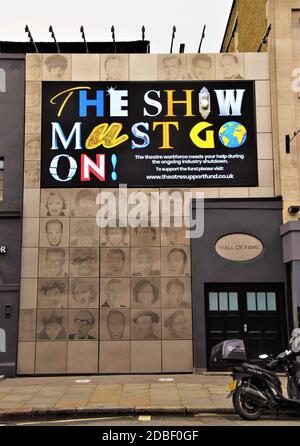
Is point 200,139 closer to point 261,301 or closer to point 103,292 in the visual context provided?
point 261,301

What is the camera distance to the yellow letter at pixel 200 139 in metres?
16.4

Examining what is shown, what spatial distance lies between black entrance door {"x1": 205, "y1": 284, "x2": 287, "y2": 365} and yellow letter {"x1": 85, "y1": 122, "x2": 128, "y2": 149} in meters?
5.34

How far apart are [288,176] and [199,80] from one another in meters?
4.19

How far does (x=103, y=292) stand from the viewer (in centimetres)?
1552

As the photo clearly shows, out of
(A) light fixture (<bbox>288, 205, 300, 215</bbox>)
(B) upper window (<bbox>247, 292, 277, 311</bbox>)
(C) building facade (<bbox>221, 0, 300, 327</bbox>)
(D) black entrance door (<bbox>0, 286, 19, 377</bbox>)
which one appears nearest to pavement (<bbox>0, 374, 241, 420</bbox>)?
(D) black entrance door (<bbox>0, 286, 19, 377</bbox>)

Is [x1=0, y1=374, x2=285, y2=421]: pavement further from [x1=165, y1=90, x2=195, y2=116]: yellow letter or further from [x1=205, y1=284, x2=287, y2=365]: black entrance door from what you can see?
[x1=165, y1=90, x2=195, y2=116]: yellow letter

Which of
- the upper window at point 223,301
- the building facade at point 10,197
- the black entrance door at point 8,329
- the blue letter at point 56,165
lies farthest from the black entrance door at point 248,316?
the building facade at point 10,197

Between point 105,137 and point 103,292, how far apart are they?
15.9 ft

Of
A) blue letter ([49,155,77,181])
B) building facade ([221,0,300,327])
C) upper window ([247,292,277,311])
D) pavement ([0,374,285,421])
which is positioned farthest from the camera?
blue letter ([49,155,77,181])

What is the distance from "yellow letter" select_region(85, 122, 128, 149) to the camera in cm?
1630

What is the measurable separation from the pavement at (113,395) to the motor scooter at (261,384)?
0.84m

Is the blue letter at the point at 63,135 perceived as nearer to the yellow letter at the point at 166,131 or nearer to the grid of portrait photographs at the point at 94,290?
the grid of portrait photographs at the point at 94,290

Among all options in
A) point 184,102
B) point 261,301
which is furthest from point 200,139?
point 261,301

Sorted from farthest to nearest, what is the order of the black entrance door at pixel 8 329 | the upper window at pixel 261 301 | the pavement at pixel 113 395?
1. the upper window at pixel 261 301
2. the black entrance door at pixel 8 329
3. the pavement at pixel 113 395
